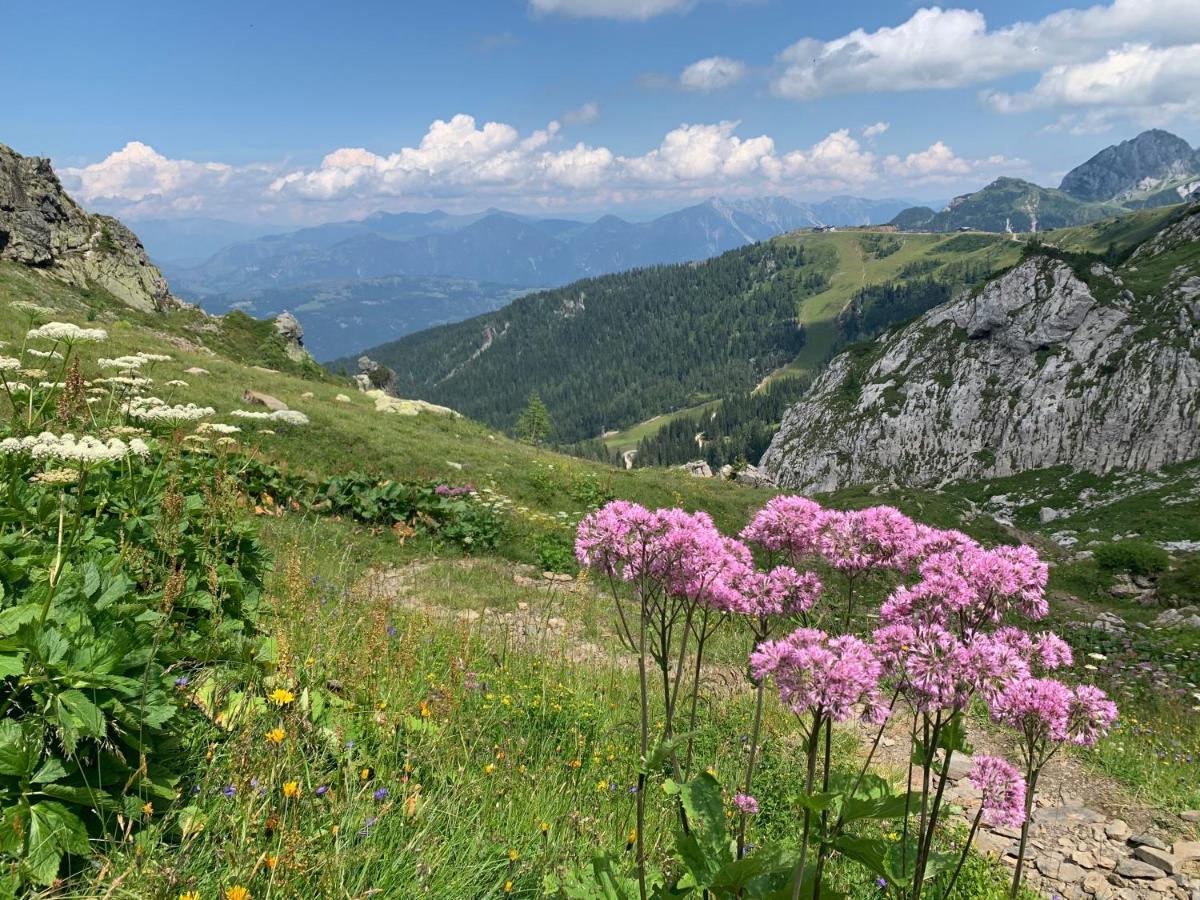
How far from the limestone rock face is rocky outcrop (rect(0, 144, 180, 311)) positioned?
86.3 meters

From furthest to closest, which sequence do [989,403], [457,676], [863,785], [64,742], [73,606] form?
1. [989,403]
2. [457,676]
3. [73,606]
4. [863,785]
5. [64,742]

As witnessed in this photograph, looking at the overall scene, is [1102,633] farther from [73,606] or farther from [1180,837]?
[73,606]

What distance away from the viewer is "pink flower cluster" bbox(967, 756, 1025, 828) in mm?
3547

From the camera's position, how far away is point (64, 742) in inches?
113

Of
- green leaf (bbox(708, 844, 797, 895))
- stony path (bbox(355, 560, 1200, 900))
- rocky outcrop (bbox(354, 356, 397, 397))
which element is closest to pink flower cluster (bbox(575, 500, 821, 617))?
green leaf (bbox(708, 844, 797, 895))

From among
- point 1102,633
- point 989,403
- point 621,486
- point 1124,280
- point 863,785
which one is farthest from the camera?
point 989,403

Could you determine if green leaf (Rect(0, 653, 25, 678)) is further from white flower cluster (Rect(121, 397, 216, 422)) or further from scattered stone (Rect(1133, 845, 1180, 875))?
scattered stone (Rect(1133, 845, 1180, 875))

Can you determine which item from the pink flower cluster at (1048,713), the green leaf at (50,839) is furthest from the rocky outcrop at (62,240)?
the pink flower cluster at (1048,713)

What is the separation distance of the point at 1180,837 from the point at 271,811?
9.76 meters

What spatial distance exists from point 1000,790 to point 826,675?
172 cm

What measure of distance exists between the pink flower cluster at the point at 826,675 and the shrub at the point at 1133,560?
35.1m

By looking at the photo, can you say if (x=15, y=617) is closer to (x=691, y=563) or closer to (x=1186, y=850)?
(x=691, y=563)

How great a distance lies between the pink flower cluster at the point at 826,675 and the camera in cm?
291

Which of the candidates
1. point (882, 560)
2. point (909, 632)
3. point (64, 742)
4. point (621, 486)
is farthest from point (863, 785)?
point (621, 486)
